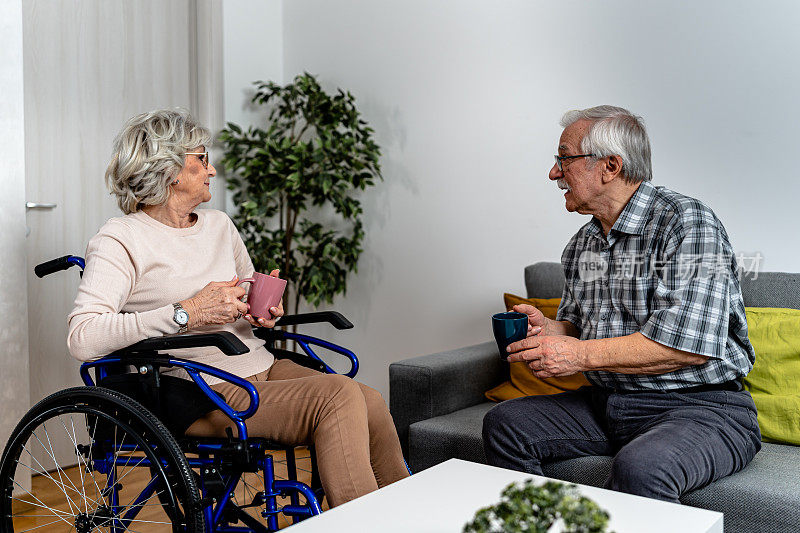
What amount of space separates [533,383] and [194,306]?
114cm

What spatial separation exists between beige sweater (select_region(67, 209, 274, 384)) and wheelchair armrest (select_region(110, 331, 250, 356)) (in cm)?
4

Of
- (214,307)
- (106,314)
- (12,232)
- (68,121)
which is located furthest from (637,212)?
(68,121)

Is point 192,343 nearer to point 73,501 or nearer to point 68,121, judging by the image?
point 73,501

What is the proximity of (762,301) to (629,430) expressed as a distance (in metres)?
0.70

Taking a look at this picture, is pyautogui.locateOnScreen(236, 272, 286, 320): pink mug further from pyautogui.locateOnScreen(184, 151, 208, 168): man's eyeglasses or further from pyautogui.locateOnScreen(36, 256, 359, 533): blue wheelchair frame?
pyautogui.locateOnScreen(184, 151, 208, 168): man's eyeglasses

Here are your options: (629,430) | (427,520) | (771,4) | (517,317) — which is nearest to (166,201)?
(517,317)

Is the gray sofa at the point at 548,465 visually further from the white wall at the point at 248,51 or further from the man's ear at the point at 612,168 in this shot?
the white wall at the point at 248,51

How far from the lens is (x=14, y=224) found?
8.51 ft

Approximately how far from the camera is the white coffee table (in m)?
1.19

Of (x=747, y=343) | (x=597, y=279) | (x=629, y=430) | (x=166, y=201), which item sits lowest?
(x=629, y=430)

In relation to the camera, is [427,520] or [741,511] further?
[741,511]

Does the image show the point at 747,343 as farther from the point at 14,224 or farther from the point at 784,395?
the point at 14,224

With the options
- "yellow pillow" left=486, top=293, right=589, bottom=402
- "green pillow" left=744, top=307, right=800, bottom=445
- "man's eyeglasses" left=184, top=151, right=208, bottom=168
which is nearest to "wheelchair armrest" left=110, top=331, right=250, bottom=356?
"man's eyeglasses" left=184, top=151, right=208, bottom=168

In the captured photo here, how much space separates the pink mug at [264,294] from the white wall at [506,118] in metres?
1.42
